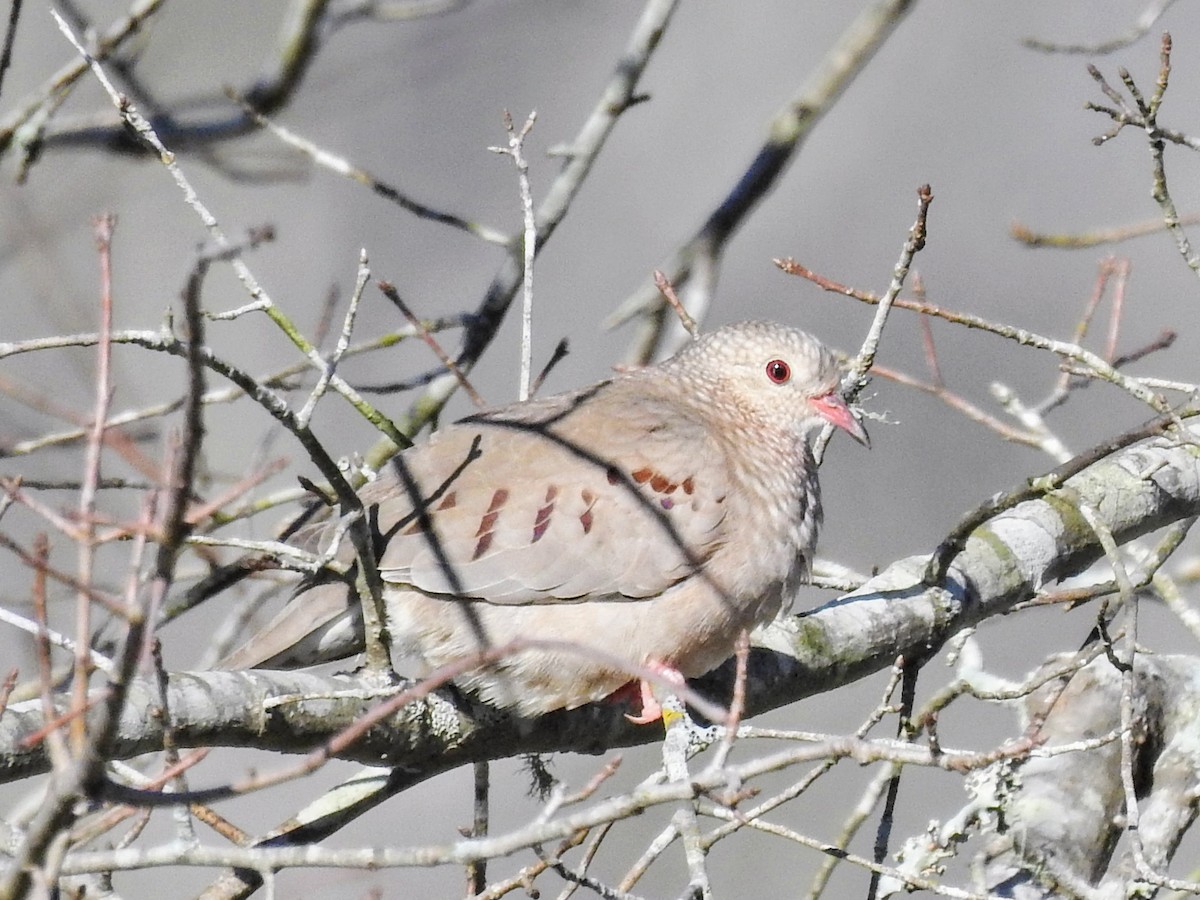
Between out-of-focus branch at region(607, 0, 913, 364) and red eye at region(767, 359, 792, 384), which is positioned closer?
red eye at region(767, 359, 792, 384)

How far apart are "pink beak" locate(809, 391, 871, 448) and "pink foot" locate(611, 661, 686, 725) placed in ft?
2.46

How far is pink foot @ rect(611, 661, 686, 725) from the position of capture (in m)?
3.22

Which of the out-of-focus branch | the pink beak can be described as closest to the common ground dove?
the pink beak

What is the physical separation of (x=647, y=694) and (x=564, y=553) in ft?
1.17

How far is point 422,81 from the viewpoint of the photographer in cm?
789

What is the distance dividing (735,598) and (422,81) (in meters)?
5.28

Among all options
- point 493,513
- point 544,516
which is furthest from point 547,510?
point 493,513

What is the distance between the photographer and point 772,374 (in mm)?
3840

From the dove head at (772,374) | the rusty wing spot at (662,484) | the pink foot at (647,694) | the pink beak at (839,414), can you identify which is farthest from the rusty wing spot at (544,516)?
the pink beak at (839,414)

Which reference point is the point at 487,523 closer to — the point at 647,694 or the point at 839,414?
the point at 647,694

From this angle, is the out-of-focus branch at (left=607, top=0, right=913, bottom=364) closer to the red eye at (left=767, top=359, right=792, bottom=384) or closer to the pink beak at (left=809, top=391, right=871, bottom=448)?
the red eye at (left=767, top=359, right=792, bottom=384)

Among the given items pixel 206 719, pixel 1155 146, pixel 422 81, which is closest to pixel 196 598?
pixel 206 719

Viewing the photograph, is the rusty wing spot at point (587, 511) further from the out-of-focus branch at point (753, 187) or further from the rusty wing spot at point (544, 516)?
the out-of-focus branch at point (753, 187)

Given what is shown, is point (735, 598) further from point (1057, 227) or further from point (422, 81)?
point (422, 81)
